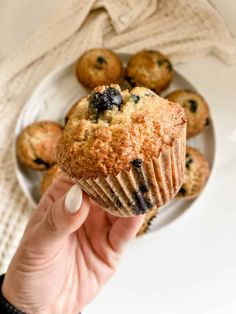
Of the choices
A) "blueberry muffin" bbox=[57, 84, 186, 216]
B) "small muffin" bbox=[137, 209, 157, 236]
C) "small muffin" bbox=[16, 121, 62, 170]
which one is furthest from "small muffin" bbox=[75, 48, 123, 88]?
"blueberry muffin" bbox=[57, 84, 186, 216]

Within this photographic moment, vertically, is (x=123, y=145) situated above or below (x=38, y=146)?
Result: above

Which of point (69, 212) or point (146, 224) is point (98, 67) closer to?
point (146, 224)

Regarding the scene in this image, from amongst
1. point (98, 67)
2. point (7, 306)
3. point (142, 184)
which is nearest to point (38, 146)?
point (98, 67)

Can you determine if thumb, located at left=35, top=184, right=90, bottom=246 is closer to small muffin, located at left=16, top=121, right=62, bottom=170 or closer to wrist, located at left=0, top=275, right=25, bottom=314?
wrist, located at left=0, top=275, right=25, bottom=314

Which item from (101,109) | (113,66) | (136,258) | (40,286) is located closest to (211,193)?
(136,258)

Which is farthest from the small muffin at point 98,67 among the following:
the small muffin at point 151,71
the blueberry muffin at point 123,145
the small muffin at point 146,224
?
the blueberry muffin at point 123,145
